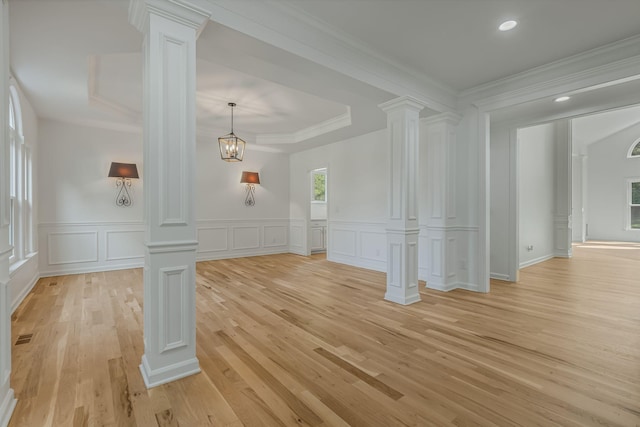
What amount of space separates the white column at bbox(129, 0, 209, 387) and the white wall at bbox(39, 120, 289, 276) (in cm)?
264

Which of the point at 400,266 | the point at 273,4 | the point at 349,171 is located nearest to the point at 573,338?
the point at 400,266

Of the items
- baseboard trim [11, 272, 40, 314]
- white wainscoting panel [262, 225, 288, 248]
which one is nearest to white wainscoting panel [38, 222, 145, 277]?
baseboard trim [11, 272, 40, 314]

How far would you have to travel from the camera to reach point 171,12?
1946 mm

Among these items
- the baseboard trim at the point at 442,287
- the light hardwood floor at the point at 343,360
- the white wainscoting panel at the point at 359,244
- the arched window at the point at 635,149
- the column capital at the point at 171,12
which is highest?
the arched window at the point at 635,149

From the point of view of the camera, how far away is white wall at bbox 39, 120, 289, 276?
5.01m

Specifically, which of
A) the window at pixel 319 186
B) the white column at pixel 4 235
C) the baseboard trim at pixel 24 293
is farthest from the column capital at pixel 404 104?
the window at pixel 319 186

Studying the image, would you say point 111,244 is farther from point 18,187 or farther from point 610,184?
point 610,184

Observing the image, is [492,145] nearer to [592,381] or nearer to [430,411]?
[592,381]

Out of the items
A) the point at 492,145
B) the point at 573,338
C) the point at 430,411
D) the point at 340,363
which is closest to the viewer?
the point at 430,411

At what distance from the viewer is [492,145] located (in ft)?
16.6

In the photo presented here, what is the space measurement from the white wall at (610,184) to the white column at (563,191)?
4763 millimetres

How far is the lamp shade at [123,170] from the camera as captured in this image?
209 inches

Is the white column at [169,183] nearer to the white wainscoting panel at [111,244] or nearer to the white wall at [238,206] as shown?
the white wainscoting panel at [111,244]

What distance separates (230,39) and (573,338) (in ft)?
12.9
